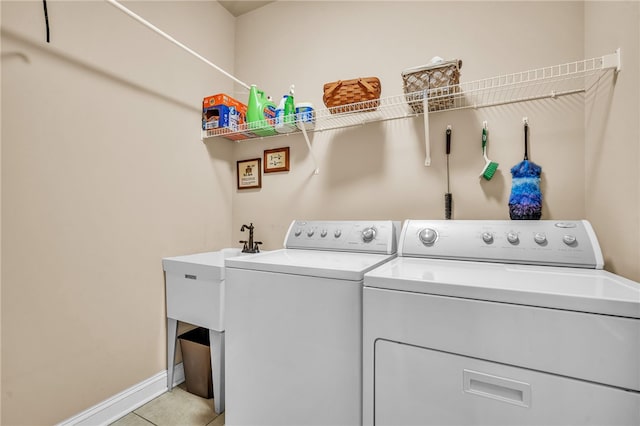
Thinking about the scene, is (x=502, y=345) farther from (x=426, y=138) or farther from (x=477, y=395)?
(x=426, y=138)

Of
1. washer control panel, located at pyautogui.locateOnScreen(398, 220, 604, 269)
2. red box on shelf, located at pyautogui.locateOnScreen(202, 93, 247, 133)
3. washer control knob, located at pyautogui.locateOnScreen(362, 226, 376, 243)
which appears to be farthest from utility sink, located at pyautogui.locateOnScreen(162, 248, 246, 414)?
washer control panel, located at pyautogui.locateOnScreen(398, 220, 604, 269)

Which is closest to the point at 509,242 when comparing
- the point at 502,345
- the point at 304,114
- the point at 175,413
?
the point at 502,345

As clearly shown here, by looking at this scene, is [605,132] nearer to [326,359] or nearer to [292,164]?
[326,359]

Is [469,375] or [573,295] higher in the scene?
[573,295]

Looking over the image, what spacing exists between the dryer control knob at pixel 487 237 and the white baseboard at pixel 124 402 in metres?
1.96

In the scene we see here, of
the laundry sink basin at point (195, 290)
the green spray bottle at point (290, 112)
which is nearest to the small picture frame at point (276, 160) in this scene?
the green spray bottle at point (290, 112)

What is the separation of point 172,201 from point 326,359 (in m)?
1.42

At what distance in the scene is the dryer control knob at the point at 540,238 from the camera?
1193mm

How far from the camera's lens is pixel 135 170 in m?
1.67

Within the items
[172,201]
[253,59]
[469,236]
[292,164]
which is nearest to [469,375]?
[469,236]

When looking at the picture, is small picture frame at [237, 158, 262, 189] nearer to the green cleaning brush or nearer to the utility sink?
the utility sink

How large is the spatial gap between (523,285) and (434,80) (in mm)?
1060

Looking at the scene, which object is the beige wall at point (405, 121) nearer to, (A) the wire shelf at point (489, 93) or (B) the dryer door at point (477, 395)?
(A) the wire shelf at point (489, 93)

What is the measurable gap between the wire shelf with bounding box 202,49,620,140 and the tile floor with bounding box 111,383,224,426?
172 cm
